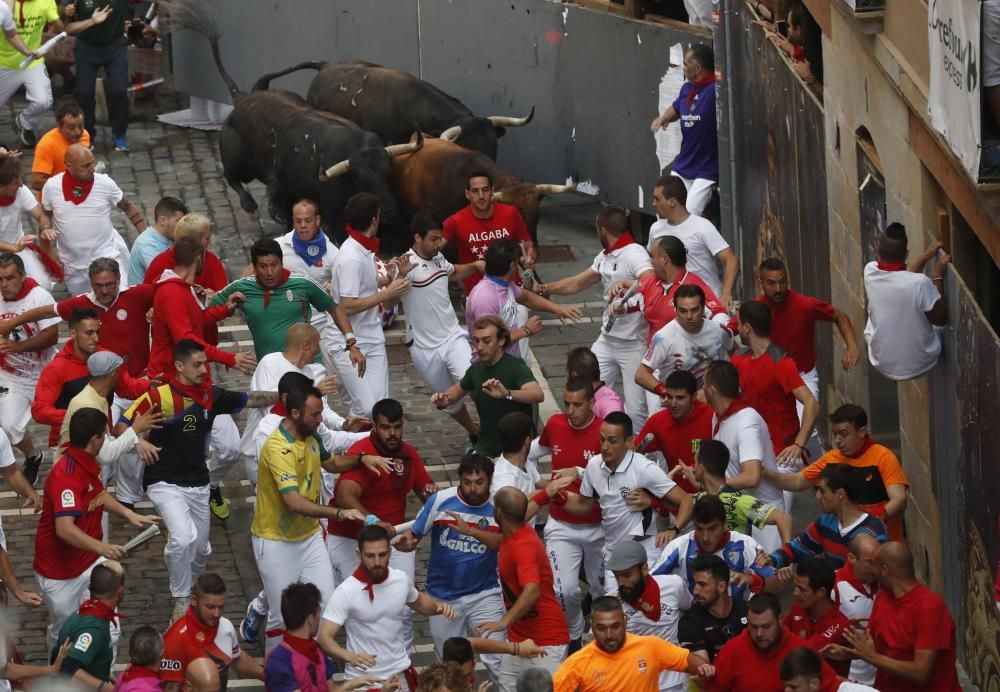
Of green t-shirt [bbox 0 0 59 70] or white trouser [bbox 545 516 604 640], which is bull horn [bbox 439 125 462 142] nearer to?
green t-shirt [bbox 0 0 59 70]

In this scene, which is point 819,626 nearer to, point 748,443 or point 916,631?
point 916,631

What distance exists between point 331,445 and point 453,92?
10.7m

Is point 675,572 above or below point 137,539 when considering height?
above

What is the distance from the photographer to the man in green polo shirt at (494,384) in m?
13.4

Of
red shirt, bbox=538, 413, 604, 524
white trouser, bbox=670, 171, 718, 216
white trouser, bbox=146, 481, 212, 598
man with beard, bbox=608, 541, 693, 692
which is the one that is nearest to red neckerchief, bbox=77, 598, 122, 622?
white trouser, bbox=146, 481, 212, 598

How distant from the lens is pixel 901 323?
12.2 metres

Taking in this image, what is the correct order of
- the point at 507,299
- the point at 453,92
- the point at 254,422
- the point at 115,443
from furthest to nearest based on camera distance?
the point at 453,92 → the point at 507,299 → the point at 254,422 → the point at 115,443

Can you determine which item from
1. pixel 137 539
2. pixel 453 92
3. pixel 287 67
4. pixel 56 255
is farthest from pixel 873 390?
pixel 287 67

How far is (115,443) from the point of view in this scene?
12.5 m

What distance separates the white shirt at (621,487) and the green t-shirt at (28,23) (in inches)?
494

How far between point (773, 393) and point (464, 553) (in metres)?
2.63

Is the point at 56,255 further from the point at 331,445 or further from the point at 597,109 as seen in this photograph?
the point at 597,109

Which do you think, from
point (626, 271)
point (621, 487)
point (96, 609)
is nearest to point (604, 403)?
point (621, 487)

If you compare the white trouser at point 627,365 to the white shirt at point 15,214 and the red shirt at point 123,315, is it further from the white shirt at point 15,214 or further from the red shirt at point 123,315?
the white shirt at point 15,214
